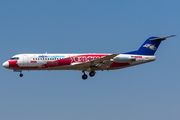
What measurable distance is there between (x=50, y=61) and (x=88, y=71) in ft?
20.9

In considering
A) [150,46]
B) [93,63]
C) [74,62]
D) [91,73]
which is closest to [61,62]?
[74,62]

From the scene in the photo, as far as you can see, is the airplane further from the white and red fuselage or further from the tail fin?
the tail fin

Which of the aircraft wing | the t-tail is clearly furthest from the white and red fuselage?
the t-tail

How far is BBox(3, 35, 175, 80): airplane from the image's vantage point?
43094 millimetres

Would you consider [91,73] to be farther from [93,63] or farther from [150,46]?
[150,46]

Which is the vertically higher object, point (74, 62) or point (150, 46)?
point (150, 46)

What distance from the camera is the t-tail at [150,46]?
4700 centimetres

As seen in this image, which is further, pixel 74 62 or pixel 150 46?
pixel 150 46

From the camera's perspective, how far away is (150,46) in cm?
4738

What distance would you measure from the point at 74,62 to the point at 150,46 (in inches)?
496

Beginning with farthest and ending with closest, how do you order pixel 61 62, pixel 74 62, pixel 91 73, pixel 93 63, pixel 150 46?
pixel 150 46, pixel 91 73, pixel 74 62, pixel 61 62, pixel 93 63

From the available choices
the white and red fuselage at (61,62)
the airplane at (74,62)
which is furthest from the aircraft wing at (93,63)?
the white and red fuselage at (61,62)

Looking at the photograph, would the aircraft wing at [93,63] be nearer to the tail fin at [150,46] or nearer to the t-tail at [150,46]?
the t-tail at [150,46]

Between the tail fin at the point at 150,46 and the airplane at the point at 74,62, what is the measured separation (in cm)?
98
